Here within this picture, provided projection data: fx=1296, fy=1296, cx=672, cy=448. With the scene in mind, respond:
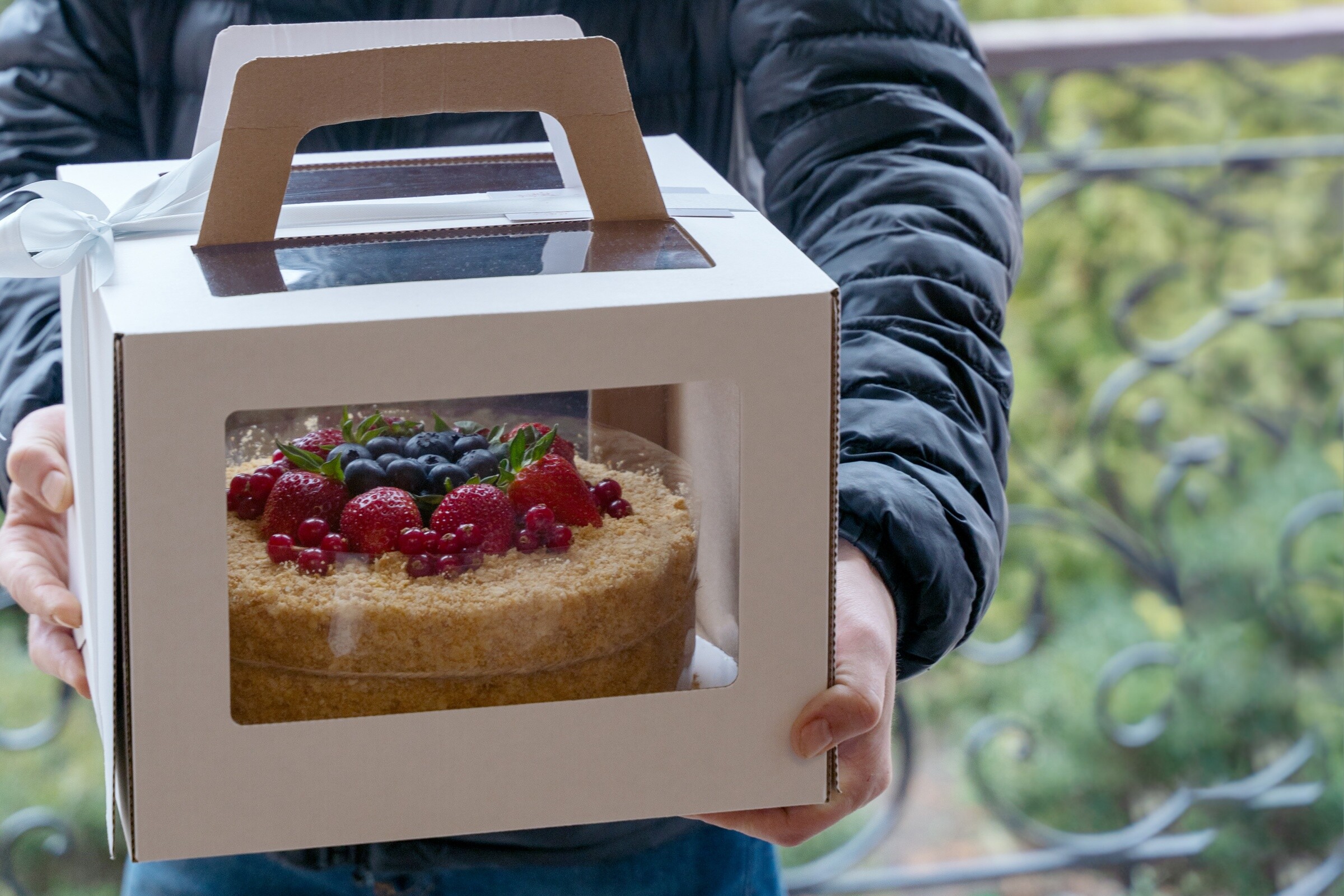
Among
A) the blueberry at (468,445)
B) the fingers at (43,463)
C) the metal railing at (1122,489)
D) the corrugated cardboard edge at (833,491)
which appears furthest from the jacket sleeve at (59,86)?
the metal railing at (1122,489)

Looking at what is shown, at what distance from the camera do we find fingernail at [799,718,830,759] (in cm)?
54

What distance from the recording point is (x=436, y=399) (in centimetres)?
48

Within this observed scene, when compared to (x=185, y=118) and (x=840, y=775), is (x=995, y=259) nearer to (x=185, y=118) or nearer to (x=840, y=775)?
(x=840, y=775)

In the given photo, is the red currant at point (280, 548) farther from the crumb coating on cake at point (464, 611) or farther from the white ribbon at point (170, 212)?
the white ribbon at point (170, 212)

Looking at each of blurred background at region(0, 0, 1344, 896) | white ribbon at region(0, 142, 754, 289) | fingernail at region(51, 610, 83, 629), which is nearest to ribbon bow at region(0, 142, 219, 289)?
white ribbon at region(0, 142, 754, 289)

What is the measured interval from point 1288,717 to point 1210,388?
499mm

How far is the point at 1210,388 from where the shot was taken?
176 cm

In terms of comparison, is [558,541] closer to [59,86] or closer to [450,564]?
[450,564]

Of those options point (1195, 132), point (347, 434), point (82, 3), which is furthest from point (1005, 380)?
point (1195, 132)

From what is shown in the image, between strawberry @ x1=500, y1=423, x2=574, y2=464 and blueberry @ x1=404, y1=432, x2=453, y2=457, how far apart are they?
0.02 meters

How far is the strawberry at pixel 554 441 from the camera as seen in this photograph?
0.51 meters

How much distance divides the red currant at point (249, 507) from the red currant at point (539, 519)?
0.34ft

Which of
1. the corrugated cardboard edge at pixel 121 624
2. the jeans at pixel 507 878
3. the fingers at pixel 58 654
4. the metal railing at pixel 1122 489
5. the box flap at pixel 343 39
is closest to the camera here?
the corrugated cardboard edge at pixel 121 624

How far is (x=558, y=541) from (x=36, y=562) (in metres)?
0.39
